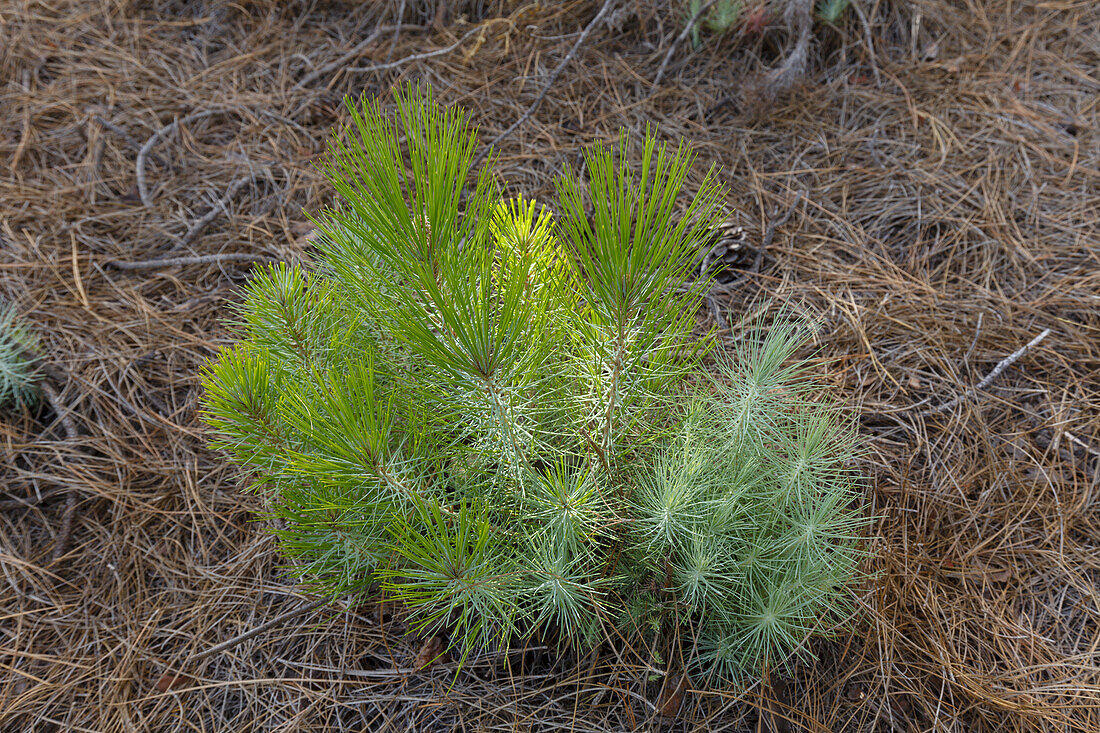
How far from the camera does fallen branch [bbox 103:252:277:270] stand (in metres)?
2.54

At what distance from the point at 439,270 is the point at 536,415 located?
44cm

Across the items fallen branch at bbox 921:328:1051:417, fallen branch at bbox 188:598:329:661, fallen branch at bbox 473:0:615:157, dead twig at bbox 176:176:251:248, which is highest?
fallen branch at bbox 473:0:615:157

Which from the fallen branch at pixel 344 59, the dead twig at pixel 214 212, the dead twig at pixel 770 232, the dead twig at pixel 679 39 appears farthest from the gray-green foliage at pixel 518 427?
the fallen branch at pixel 344 59

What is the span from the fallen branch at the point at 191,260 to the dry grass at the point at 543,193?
0.03 metres

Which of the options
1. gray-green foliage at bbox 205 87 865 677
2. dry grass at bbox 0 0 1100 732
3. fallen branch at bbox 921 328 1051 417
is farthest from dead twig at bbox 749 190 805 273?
gray-green foliage at bbox 205 87 865 677

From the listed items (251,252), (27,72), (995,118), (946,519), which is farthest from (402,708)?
(27,72)

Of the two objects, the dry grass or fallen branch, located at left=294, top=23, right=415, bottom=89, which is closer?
the dry grass

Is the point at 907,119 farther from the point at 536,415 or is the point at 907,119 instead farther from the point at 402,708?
the point at 402,708

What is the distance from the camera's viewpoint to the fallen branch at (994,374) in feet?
6.87

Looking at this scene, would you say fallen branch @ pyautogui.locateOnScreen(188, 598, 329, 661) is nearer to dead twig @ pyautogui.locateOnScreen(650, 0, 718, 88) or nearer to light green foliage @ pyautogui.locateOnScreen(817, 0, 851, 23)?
dead twig @ pyautogui.locateOnScreen(650, 0, 718, 88)

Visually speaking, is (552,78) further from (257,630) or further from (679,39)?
(257,630)

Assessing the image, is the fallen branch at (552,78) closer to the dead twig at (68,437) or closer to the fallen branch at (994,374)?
the dead twig at (68,437)

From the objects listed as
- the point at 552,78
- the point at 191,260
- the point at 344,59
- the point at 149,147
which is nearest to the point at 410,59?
the point at 344,59

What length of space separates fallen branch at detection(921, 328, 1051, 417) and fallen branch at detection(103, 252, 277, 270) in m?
2.41
